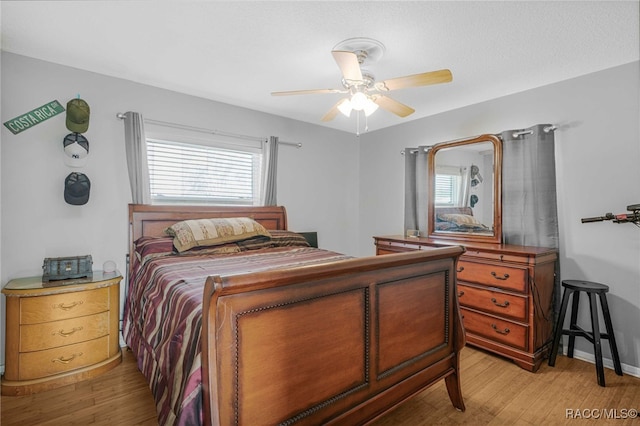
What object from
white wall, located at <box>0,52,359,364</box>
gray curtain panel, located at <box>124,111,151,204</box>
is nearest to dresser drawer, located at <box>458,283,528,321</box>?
white wall, located at <box>0,52,359,364</box>

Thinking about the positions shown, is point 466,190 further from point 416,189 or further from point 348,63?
point 348,63

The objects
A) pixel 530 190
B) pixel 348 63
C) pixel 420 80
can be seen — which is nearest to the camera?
pixel 348 63

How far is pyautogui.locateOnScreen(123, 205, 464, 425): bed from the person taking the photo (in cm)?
108

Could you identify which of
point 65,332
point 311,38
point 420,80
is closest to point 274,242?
point 65,332

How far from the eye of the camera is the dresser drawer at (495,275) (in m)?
2.51

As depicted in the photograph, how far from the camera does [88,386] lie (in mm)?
2195

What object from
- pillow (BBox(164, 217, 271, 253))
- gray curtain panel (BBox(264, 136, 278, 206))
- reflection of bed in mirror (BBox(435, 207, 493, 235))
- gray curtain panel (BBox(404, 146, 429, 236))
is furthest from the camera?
gray curtain panel (BBox(404, 146, 429, 236))

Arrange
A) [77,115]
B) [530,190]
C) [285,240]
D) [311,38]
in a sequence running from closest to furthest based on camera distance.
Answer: [311,38] < [77,115] < [530,190] < [285,240]

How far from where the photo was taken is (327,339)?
134 cm

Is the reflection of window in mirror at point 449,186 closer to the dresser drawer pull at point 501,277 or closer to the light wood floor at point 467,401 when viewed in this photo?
the dresser drawer pull at point 501,277

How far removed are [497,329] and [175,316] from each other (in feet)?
8.35

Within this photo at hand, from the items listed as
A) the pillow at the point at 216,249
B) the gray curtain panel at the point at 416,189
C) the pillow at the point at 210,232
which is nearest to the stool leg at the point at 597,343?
the gray curtain panel at the point at 416,189

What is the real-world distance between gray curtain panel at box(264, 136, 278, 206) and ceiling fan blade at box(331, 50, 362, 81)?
73.1 inches

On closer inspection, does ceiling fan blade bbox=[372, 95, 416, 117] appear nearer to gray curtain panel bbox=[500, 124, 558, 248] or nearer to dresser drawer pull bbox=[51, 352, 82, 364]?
gray curtain panel bbox=[500, 124, 558, 248]
